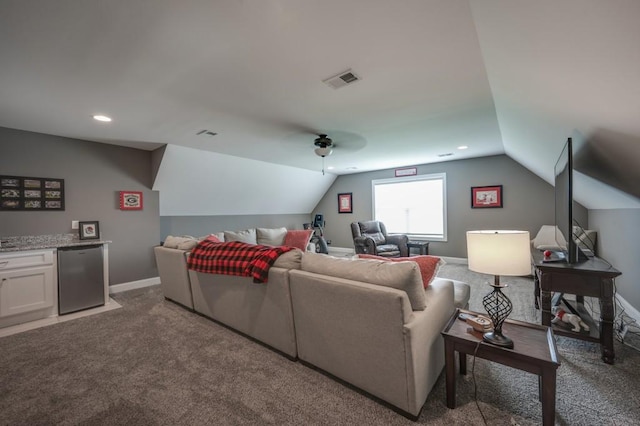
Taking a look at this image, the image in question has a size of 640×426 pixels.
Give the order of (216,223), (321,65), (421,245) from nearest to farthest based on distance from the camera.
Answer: (321,65) → (421,245) → (216,223)

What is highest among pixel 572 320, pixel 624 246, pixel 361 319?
pixel 624 246

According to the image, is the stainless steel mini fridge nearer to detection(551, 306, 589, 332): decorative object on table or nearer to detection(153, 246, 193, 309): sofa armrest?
detection(153, 246, 193, 309): sofa armrest

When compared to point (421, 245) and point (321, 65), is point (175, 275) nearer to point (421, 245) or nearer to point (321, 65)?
point (321, 65)

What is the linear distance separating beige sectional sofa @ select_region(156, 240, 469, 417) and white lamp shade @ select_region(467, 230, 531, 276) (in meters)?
0.38

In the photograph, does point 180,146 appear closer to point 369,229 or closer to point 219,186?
point 219,186

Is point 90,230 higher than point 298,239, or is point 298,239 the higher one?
point 90,230

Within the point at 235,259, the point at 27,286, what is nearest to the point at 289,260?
the point at 235,259

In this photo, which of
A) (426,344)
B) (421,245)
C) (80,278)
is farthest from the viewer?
(421,245)

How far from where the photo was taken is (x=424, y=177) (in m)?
6.18

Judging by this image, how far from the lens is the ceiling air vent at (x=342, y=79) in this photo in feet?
6.85

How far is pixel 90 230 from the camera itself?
3.82m

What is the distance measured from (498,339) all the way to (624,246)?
273 cm

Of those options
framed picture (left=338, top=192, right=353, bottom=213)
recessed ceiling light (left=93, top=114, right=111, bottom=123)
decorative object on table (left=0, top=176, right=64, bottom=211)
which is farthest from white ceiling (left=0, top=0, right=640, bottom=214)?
framed picture (left=338, top=192, right=353, bottom=213)

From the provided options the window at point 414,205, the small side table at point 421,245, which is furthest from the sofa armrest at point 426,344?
the window at point 414,205
